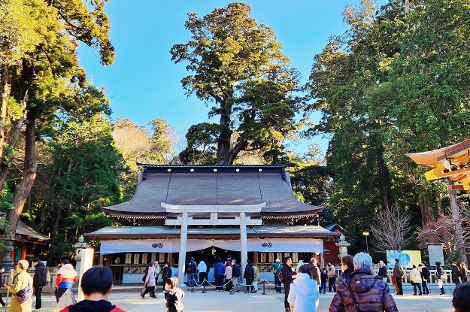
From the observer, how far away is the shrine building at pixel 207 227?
16234 millimetres

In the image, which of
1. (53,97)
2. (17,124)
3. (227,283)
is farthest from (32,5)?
(227,283)

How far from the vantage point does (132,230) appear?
1728 centimetres

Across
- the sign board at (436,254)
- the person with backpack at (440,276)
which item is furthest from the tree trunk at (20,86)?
the sign board at (436,254)

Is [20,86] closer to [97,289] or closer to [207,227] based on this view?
[207,227]

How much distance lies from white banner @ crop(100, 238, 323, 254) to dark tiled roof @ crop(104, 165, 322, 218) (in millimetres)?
1585

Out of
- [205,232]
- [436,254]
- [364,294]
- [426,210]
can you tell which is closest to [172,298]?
[364,294]

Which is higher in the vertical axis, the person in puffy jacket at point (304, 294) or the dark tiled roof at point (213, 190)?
the dark tiled roof at point (213, 190)

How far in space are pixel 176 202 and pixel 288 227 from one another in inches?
249

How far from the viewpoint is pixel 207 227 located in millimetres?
18750

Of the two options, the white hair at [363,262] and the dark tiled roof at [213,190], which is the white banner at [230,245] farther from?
the white hair at [363,262]

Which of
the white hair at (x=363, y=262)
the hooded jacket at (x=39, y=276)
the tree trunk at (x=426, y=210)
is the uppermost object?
the tree trunk at (x=426, y=210)

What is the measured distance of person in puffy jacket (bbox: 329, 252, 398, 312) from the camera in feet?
10.3

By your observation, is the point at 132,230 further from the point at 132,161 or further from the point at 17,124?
the point at 132,161

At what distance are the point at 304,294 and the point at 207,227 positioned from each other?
14701 millimetres
